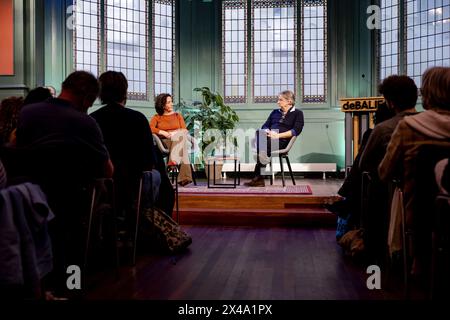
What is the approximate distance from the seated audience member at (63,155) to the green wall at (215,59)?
508 centimetres

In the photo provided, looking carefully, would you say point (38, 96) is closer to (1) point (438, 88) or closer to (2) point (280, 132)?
(1) point (438, 88)

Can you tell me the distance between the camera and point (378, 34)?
8.51 meters

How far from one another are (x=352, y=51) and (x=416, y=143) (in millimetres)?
6537

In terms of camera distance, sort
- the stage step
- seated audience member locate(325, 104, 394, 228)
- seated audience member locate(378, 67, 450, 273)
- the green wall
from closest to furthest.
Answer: seated audience member locate(378, 67, 450, 273) → seated audience member locate(325, 104, 394, 228) → the stage step → the green wall

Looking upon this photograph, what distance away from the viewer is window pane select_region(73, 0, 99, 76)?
815 centimetres

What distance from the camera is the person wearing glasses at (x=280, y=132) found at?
621 cm

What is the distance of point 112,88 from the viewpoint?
3.21 m

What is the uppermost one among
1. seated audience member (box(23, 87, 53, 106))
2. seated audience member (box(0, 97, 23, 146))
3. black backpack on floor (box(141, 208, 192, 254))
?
seated audience member (box(23, 87, 53, 106))

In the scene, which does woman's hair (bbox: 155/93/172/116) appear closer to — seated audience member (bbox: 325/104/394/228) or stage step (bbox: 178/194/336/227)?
stage step (bbox: 178/194/336/227)

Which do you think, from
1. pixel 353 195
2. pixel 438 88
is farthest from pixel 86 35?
pixel 438 88

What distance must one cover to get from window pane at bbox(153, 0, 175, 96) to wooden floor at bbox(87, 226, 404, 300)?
211 inches

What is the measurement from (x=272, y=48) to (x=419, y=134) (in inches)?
273

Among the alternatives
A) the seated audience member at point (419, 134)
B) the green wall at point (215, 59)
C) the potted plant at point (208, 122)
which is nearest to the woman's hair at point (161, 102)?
the potted plant at point (208, 122)

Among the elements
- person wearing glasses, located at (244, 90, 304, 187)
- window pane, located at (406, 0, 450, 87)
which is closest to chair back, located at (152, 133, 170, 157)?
person wearing glasses, located at (244, 90, 304, 187)
